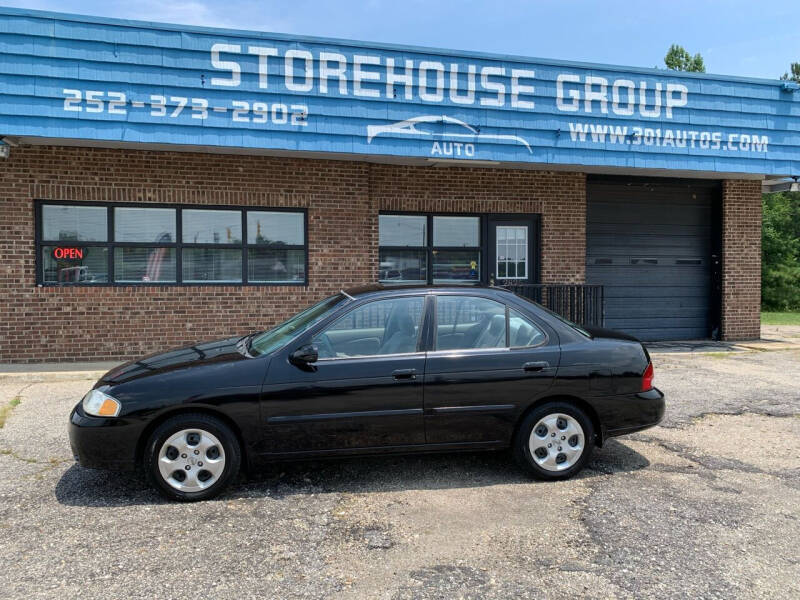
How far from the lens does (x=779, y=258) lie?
33125mm

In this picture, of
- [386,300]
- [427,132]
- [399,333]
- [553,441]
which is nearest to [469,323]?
[399,333]

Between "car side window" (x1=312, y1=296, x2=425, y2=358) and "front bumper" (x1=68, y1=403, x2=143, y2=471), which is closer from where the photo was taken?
"front bumper" (x1=68, y1=403, x2=143, y2=471)

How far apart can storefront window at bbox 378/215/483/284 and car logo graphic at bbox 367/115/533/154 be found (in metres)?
1.79

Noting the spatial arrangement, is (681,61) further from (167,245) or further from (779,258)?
(167,245)

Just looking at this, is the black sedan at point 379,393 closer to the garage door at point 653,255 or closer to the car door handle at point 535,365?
the car door handle at point 535,365

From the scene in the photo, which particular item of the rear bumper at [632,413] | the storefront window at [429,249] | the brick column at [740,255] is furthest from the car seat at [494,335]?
the brick column at [740,255]

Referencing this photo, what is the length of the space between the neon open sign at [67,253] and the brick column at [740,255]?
455 inches

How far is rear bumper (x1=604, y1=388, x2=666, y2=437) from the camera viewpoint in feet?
15.8

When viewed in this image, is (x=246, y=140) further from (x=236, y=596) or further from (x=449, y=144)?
(x=236, y=596)

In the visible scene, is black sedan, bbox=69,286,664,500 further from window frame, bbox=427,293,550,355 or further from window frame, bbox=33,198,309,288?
window frame, bbox=33,198,309,288

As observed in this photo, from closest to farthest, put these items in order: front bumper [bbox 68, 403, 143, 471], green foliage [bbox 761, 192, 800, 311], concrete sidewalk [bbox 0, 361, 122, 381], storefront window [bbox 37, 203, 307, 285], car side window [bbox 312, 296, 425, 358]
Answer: front bumper [bbox 68, 403, 143, 471], car side window [bbox 312, 296, 425, 358], concrete sidewalk [bbox 0, 361, 122, 381], storefront window [bbox 37, 203, 307, 285], green foliage [bbox 761, 192, 800, 311]

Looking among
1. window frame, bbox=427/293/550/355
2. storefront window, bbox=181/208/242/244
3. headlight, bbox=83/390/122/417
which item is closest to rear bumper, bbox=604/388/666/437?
window frame, bbox=427/293/550/355

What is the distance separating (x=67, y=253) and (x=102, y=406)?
6276 mm

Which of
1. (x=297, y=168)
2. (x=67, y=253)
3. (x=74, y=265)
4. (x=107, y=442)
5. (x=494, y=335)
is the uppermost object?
(x=297, y=168)
